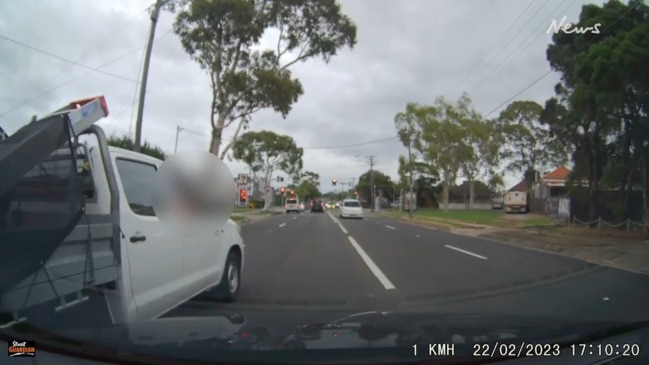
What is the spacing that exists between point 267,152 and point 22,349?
36.8 m

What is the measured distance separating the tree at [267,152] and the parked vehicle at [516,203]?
24.6 meters

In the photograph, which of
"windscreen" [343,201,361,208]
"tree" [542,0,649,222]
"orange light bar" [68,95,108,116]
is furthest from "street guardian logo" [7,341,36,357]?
"windscreen" [343,201,361,208]

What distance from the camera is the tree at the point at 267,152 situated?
32.6 meters

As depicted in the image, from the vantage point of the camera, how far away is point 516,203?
59438 millimetres

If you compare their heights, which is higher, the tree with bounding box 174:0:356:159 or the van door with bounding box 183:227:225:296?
the tree with bounding box 174:0:356:159

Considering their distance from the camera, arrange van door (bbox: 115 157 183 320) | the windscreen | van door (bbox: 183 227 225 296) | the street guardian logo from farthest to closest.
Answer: the windscreen
van door (bbox: 183 227 225 296)
van door (bbox: 115 157 183 320)
the street guardian logo

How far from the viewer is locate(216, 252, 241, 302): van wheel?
6961 mm

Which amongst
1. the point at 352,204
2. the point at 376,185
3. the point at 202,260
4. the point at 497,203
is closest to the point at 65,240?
the point at 202,260

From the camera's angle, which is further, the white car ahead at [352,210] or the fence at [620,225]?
the white car ahead at [352,210]

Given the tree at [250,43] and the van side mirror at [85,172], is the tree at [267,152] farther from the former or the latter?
the van side mirror at [85,172]

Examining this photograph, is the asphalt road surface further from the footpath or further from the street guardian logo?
the street guardian logo

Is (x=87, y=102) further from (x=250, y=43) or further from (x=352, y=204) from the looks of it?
(x=352, y=204)

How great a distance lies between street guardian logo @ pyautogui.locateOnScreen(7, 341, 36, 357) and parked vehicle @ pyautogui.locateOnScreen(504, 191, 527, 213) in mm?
59687

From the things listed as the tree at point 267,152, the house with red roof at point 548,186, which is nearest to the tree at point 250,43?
the tree at point 267,152
